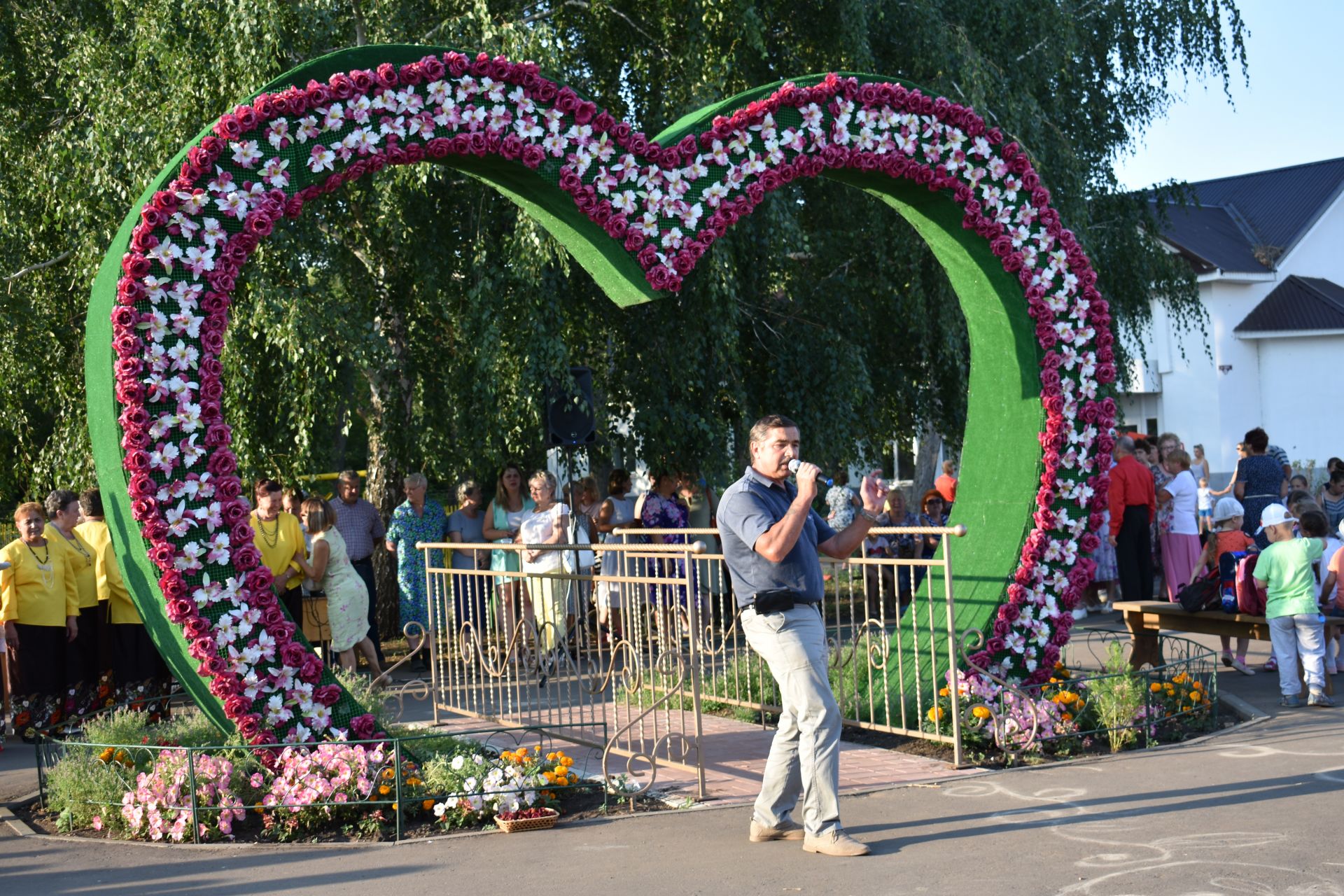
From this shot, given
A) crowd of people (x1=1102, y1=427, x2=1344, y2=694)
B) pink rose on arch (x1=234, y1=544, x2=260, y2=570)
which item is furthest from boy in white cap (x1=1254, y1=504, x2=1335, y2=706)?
pink rose on arch (x1=234, y1=544, x2=260, y2=570)

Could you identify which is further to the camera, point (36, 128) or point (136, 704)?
point (36, 128)

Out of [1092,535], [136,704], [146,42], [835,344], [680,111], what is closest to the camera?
[1092,535]

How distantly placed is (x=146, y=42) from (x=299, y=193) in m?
6.04

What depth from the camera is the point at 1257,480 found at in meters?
14.4

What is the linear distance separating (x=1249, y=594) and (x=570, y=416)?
5.50 meters

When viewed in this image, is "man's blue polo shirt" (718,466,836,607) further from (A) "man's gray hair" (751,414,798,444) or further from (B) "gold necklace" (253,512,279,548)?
(B) "gold necklace" (253,512,279,548)

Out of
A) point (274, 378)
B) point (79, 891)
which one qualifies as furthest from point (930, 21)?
point (79, 891)

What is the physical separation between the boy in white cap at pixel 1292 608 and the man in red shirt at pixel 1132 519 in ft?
14.2

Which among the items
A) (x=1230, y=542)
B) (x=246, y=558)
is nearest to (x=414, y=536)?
(x=246, y=558)

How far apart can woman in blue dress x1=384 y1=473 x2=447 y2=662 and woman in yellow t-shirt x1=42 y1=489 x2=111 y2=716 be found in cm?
290

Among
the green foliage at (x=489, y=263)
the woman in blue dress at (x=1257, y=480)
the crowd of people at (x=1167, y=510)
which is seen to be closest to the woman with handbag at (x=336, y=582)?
the green foliage at (x=489, y=263)

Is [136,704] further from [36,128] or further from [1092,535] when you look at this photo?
[36,128]

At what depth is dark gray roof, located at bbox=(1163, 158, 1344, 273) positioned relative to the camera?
35844 millimetres

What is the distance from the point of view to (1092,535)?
910cm
